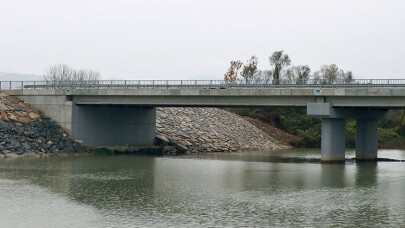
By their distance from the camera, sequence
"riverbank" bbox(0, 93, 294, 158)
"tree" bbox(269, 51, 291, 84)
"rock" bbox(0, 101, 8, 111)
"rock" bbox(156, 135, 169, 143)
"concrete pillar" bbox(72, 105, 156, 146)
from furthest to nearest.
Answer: "tree" bbox(269, 51, 291, 84)
"rock" bbox(156, 135, 169, 143)
"concrete pillar" bbox(72, 105, 156, 146)
"rock" bbox(0, 101, 8, 111)
"riverbank" bbox(0, 93, 294, 158)

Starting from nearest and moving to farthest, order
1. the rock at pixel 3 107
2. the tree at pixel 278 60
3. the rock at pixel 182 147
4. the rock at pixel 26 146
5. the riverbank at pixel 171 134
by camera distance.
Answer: the rock at pixel 26 146
the riverbank at pixel 171 134
the rock at pixel 3 107
the rock at pixel 182 147
the tree at pixel 278 60

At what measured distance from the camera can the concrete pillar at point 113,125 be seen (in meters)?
69.2

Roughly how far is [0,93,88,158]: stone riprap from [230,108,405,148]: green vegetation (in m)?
46.0

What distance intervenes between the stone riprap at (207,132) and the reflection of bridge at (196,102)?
16.0 ft

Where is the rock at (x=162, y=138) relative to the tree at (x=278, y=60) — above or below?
below

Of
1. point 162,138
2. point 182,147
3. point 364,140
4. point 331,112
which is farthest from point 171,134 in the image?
point 331,112

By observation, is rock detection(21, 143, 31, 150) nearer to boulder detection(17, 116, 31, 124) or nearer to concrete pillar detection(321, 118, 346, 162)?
boulder detection(17, 116, 31, 124)

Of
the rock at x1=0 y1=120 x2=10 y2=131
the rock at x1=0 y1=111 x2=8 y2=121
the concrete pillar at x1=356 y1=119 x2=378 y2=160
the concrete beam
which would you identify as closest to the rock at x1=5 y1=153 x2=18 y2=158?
the rock at x1=0 y1=120 x2=10 y2=131

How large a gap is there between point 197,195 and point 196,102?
2939 centimetres

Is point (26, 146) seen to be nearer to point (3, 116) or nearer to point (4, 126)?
point (4, 126)

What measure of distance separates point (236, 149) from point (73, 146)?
2551 centimetres

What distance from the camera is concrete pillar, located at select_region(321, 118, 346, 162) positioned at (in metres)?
59.1

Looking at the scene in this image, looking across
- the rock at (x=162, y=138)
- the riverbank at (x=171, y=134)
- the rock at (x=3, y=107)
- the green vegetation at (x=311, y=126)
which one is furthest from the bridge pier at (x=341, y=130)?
the green vegetation at (x=311, y=126)

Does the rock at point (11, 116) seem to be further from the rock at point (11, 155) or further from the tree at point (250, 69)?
the tree at point (250, 69)
